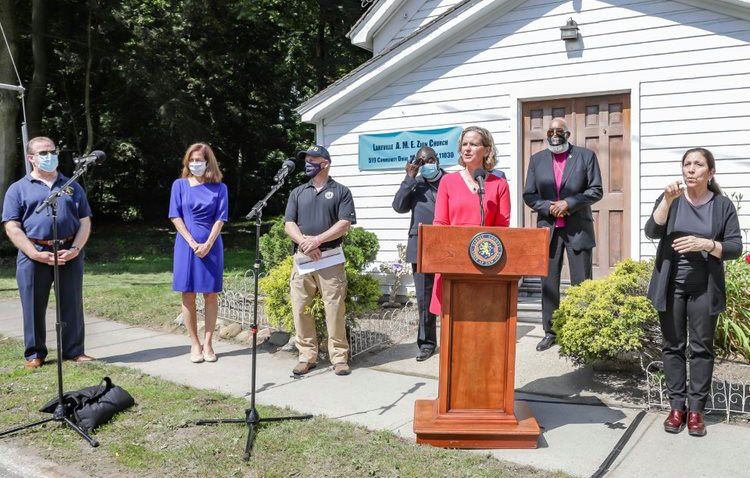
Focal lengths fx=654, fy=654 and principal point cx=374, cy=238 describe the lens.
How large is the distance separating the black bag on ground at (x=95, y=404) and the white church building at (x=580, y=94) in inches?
195

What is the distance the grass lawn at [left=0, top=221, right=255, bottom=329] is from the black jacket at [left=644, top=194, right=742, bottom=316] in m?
5.87

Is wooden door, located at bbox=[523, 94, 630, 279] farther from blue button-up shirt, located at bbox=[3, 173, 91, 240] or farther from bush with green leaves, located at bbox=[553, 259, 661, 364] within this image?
blue button-up shirt, located at bbox=[3, 173, 91, 240]

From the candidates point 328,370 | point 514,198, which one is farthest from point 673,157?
point 328,370

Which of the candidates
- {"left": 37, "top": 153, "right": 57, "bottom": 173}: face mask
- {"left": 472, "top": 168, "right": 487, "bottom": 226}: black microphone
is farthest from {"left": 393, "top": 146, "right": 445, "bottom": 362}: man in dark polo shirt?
{"left": 37, "top": 153, "right": 57, "bottom": 173}: face mask

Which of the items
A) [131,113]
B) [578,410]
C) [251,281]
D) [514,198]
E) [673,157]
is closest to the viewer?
[578,410]

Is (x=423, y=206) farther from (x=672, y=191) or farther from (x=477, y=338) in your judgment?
(x=672, y=191)

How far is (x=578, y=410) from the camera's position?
470 centimetres

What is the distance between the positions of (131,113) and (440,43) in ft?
53.4

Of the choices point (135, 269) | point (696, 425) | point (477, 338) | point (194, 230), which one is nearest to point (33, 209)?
point (194, 230)

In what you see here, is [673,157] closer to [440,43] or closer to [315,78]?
[440,43]

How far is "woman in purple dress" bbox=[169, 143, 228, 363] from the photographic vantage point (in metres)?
6.09

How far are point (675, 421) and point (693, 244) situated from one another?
1.17m

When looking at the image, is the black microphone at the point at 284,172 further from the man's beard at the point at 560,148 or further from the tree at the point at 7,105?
the tree at the point at 7,105

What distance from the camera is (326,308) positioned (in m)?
5.73
